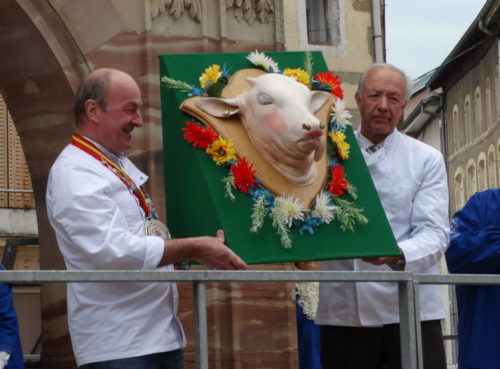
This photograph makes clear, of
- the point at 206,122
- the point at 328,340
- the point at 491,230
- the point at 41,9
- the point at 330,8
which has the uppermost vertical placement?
the point at 330,8

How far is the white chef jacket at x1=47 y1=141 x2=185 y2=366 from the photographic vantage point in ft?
14.1

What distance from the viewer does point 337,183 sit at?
199 inches

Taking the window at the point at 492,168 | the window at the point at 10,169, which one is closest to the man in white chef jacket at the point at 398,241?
the window at the point at 10,169

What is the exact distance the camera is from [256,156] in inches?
196

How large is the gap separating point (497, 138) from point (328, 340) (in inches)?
1098

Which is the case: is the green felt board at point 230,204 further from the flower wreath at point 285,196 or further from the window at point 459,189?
the window at point 459,189

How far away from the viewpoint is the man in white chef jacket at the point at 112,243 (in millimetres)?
4301

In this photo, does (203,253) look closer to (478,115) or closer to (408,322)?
(408,322)

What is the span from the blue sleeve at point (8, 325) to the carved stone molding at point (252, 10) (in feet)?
6.06

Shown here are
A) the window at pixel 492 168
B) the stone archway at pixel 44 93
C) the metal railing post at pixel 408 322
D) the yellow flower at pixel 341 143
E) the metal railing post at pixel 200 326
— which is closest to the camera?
the metal railing post at pixel 200 326

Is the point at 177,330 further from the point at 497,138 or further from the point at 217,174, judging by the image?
the point at 497,138

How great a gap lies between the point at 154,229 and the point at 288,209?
1.74 ft

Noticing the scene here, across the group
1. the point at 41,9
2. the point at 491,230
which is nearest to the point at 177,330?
the point at 491,230

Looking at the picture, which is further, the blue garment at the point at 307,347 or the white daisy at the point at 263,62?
the blue garment at the point at 307,347
